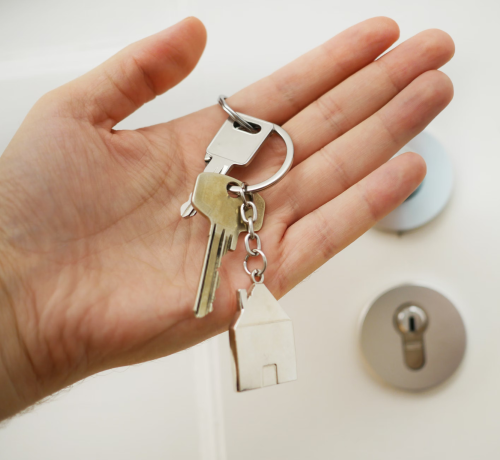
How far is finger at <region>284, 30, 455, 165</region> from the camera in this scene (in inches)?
24.9

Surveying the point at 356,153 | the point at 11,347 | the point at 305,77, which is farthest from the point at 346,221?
the point at 11,347

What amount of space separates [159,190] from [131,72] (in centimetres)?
15

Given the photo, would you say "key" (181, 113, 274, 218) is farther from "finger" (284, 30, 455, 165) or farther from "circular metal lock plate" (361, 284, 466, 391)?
"circular metal lock plate" (361, 284, 466, 391)

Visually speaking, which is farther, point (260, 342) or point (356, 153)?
point (356, 153)

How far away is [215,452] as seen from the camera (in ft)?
2.08

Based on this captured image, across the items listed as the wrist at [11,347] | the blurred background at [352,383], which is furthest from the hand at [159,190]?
the blurred background at [352,383]

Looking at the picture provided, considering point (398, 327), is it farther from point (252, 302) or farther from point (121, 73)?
point (121, 73)

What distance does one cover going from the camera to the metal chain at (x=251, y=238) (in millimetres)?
534

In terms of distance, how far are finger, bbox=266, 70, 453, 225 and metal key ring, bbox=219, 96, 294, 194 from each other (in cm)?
3

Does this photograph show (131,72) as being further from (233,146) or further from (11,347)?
(11,347)

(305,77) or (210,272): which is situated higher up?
(305,77)

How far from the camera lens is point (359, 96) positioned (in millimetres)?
650

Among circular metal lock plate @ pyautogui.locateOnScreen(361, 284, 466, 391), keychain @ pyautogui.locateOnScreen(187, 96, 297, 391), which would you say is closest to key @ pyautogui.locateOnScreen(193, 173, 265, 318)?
keychain @ pyautogui.locateOnScreen(187, 96, 297, 391)

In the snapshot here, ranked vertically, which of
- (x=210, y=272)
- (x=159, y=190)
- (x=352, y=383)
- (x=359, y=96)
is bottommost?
(x=352, y=383)
